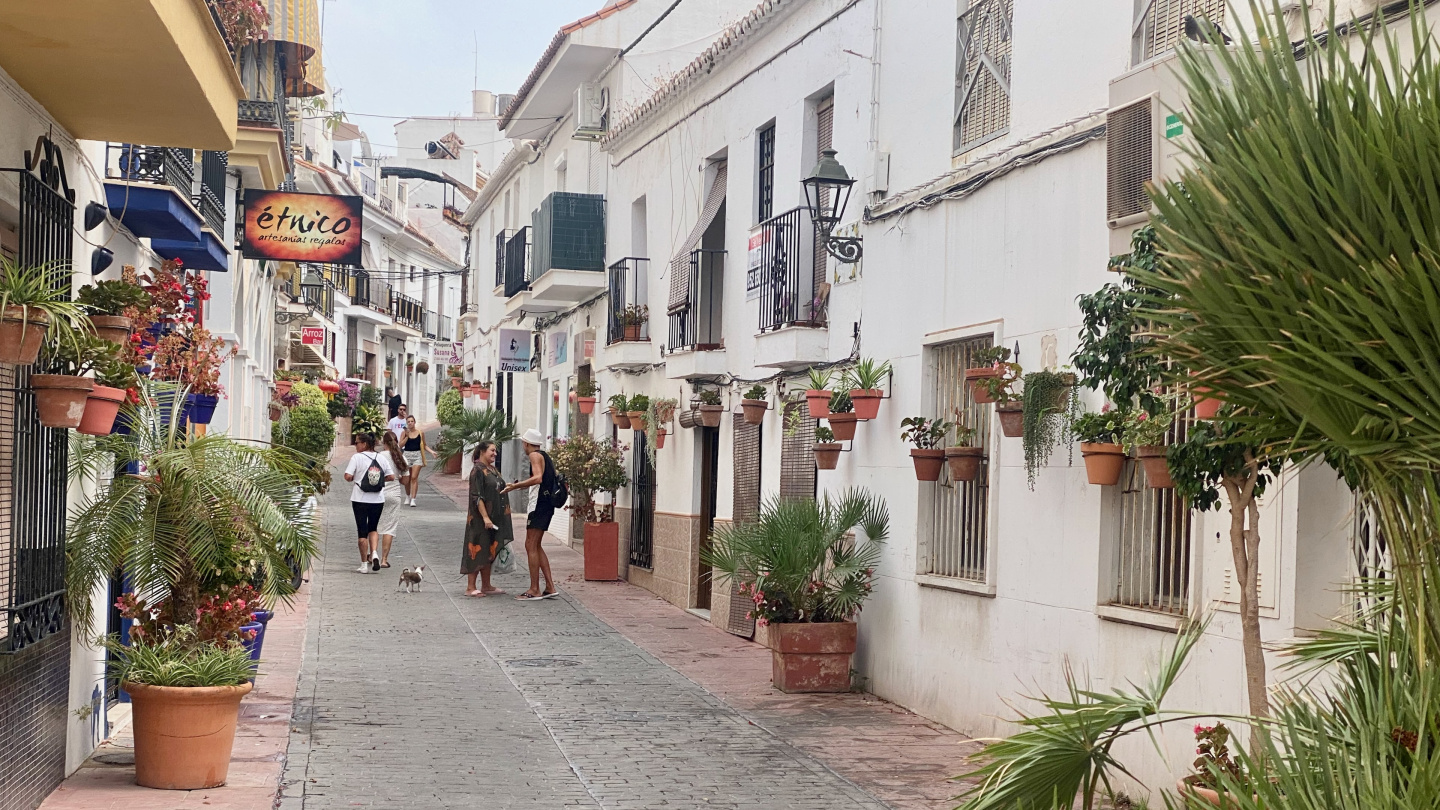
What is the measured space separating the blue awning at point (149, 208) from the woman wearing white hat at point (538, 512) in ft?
22.7

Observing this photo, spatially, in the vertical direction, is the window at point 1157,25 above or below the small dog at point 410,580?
above

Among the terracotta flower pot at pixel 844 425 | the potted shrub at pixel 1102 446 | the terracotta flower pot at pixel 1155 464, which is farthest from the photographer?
the terracotta flower pot at pixel 844 425

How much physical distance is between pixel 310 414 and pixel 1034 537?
2346 centimetres

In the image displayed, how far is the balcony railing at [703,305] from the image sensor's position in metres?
14.6

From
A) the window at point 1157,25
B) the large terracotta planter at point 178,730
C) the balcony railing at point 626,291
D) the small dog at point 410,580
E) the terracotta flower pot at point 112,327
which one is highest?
the window at point 1157,25

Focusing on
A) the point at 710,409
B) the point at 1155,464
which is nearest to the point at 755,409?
the point at 710,409

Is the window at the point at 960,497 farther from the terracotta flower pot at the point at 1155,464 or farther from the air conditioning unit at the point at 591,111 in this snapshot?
the air conditioning unit at the point at 591,111

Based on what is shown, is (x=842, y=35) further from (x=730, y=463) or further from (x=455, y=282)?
(x=455, y=282)

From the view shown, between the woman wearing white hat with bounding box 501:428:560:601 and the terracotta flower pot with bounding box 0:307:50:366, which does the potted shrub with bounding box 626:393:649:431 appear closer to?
the woman wearing white hat with bounding box 501:428:560:601

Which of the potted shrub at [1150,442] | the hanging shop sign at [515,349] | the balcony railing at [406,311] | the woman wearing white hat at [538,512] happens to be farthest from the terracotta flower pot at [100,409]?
the balcony railing at [406,311]

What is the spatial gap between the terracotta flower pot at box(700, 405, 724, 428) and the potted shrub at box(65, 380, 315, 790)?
23.1 feet

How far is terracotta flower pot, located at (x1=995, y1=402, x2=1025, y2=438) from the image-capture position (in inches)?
328

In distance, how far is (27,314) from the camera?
5.52m

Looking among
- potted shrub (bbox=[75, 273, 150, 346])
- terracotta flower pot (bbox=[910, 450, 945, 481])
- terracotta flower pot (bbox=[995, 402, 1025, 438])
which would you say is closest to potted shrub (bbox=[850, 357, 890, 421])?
terracotta flower pot (bbox=[910, 450, 945, 481])
